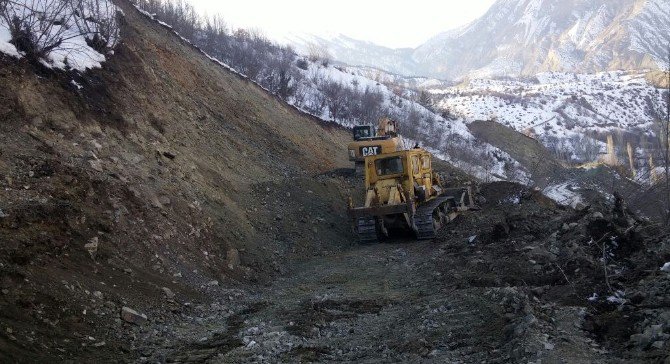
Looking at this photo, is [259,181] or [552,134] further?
[552,134]

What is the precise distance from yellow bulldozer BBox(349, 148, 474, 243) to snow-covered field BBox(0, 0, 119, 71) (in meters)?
7.71

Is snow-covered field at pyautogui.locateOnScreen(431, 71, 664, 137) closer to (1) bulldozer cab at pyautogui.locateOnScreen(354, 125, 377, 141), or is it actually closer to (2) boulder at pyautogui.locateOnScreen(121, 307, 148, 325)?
(1) bulldozer cab at pyautogui.locateOnScreen(354, 125, 377, 141)

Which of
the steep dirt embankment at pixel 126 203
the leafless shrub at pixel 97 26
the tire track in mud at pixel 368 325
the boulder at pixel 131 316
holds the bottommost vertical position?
the tire track in mud at pixel 368 325

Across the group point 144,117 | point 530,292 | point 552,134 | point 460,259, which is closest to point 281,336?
point 530,292

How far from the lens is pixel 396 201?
47.0 ft

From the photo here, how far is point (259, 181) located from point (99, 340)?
1083 cm

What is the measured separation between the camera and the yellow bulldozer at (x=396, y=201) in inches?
546

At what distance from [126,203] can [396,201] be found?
7073 millimetres

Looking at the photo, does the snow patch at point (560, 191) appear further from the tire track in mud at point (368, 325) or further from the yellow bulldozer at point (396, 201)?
the tire track in mud at point (368, 325)

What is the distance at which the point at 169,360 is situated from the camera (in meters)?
6.01

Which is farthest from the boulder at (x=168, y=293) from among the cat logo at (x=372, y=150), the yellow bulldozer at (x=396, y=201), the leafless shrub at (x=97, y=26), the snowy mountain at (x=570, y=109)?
the snowy mountain at (x=570, y=109)

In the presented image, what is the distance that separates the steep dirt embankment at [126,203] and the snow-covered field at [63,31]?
46cm

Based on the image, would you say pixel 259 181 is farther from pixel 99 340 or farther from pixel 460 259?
pixel 99 340

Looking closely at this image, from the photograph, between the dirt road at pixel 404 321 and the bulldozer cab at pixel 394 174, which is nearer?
the dirt road at pixel 404 321
